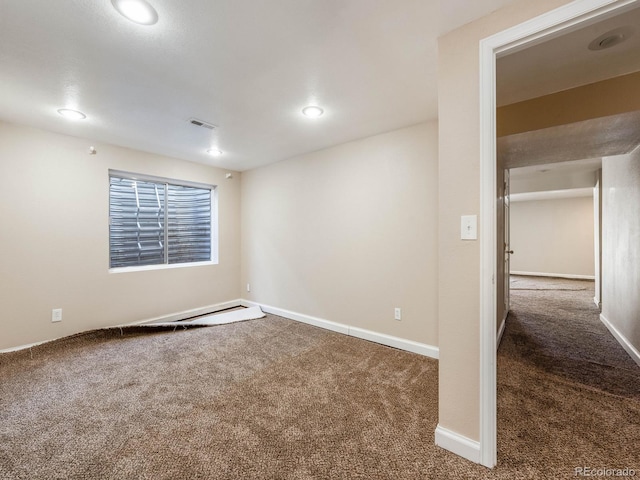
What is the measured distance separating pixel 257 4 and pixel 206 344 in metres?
3.04

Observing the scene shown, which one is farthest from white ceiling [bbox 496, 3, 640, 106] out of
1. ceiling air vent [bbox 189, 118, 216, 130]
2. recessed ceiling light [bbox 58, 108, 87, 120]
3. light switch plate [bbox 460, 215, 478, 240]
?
recessed ceiling light [bbox 58, 108, 87, 120]

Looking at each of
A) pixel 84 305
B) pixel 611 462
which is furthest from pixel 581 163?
pixel 84 305

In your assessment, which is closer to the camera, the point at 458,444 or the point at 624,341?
the point at 458,444

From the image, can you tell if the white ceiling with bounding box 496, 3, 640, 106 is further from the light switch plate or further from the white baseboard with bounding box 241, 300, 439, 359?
the white baseboard with bounding box 241, 300, 439, 359

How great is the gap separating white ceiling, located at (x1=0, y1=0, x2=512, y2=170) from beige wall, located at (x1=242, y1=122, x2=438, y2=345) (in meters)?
0.45

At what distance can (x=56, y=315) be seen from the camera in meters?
2.95

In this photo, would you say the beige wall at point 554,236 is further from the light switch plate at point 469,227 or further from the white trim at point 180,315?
the light switch plate at point 469,227

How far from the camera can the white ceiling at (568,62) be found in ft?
4.78

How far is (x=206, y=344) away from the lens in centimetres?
304

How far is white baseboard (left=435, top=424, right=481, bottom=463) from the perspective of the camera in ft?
4.66

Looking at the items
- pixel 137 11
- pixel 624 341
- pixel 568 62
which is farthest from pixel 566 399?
pixel 137 11

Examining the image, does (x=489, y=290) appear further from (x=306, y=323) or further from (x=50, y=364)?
(x=50, y=364)

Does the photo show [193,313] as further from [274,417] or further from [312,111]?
[312,111]

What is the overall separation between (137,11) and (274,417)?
2.41m
